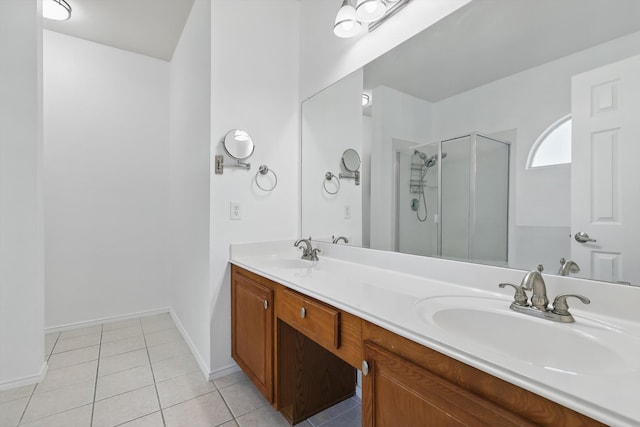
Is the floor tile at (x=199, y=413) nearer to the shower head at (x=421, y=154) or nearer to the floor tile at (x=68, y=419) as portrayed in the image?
the floor tile at (x=68, y=419)

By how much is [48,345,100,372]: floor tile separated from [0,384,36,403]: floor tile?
0.64 feet

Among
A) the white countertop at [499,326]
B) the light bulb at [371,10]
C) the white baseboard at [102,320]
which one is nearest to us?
the white countertop at [499,326]

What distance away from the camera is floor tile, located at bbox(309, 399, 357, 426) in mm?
1516

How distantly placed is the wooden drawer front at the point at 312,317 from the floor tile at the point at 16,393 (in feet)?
5.65

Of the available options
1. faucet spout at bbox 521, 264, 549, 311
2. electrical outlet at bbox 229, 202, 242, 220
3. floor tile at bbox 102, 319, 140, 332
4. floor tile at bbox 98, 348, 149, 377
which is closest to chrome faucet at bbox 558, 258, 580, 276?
faucet spout at bbox 521, 264, 549, 311

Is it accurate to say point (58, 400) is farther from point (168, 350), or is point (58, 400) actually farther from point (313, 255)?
point (313, 255)

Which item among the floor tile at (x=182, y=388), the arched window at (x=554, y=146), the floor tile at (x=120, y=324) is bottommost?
the floor tile at (x=120, y=324)

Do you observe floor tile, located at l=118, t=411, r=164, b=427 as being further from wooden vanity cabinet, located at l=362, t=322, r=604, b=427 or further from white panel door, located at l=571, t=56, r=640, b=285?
white panel door, located at l=571, t=56, r=640, b=285

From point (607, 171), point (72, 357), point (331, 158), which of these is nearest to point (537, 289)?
point (607, 171)

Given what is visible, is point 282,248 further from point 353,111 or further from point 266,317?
point 353,111

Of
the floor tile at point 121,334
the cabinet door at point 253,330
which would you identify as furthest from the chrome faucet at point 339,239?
the floor tile at point 121,334

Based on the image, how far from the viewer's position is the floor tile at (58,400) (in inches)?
61.0

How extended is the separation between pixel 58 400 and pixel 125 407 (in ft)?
1.41

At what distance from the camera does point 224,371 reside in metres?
1.92
